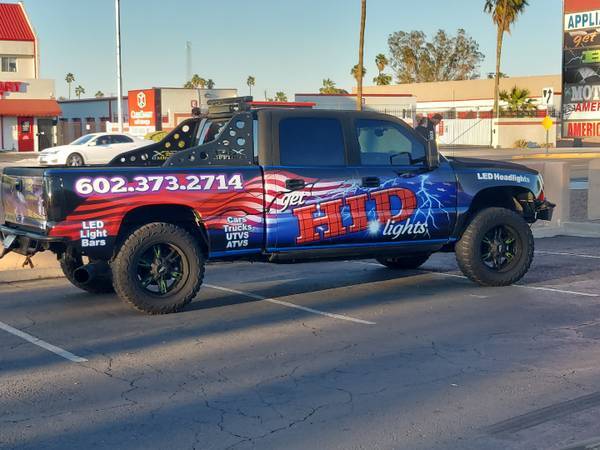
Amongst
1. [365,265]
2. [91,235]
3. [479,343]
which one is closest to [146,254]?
[91,235]

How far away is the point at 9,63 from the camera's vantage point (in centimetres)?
5866

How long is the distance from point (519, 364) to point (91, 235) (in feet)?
13.3

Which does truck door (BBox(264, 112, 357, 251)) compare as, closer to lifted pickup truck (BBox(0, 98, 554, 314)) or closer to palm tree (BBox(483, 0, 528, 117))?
lifted pickup truck (BBox(0, 98, 554, 314))

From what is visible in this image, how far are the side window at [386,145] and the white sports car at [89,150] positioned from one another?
26.9 meters

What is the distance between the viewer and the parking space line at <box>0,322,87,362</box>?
7.12m

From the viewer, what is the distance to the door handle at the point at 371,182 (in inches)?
368

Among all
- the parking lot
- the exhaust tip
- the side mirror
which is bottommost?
the parking lot

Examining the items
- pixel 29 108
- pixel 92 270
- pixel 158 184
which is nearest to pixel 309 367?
pixel 158 184

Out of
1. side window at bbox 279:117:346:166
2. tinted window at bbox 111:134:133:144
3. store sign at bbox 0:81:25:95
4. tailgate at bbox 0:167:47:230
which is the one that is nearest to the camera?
tailgate at bbox 0:167:47:230

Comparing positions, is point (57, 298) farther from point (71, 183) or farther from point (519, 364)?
point (519, 364)

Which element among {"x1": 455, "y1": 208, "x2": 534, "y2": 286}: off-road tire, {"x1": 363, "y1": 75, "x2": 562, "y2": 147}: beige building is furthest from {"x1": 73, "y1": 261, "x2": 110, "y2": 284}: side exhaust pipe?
{"x1": 363, "y1": 75, "x2": 562, "y2": 147}: beige building

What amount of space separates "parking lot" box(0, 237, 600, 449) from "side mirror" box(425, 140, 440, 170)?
4.78 feet

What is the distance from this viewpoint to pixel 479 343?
24.8ft

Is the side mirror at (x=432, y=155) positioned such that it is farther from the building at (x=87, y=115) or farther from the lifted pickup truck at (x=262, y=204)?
the building at (x=87, y=115)
